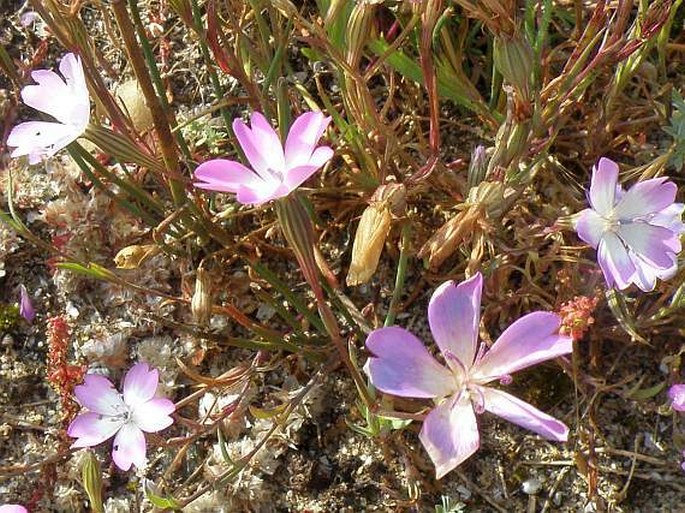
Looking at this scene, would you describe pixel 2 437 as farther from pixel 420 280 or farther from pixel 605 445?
pixel 605 445

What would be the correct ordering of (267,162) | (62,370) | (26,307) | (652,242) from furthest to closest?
(26,307), (62,370), (652,242), (267,162)

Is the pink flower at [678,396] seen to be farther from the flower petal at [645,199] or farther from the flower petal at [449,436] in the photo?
the flower petal at [449,436]

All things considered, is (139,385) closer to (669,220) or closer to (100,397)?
(100,397)

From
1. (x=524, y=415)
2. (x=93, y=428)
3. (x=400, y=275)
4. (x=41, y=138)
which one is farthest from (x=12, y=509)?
(x=524, y=415)

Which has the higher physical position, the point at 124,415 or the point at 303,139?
the point at 303,139

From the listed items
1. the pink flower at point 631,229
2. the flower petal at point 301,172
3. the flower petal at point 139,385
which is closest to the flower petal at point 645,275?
the pink flower at point 631,229

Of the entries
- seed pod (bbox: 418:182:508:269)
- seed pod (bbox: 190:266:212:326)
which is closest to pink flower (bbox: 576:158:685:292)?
seed pod (bbox: 418:182:508:269)

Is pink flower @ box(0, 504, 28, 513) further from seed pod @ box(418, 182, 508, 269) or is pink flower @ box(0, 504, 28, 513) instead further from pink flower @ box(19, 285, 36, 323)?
seed pod @ box(418, 182, 508, 269)
